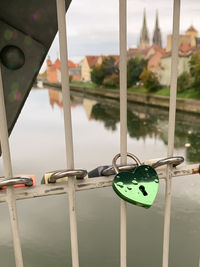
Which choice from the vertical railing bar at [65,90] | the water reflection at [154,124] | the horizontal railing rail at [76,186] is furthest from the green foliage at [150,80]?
the vertical railing bar at [65,90]

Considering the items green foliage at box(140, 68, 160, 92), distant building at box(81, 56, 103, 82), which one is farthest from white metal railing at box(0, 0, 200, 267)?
distant building at box(81, 56, 103, 82)

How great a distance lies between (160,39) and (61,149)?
2901 centimetres

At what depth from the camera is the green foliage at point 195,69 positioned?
12.1 m

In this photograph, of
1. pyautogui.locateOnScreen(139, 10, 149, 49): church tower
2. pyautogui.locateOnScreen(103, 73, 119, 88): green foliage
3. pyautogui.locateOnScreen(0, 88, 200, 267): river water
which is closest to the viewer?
pyautogui.locateOnScreen(0, 88, 200, 267): river water

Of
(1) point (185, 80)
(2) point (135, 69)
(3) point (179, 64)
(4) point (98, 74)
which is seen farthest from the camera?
(4) point (98, 74)

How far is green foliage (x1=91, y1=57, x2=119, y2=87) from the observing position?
60.8ft

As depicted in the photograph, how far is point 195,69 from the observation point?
12117mm

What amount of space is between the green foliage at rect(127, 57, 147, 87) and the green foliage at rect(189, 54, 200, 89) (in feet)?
13.8

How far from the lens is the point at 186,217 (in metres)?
4.33

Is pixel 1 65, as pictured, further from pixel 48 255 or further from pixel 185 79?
pixel 185 79

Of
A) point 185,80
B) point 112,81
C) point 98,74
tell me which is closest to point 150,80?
point 185,80

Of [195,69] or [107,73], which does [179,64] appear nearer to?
[195,69]

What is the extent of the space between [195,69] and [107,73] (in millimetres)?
8225

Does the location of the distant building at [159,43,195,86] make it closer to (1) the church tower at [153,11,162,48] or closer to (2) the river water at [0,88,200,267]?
(2) the river water at [0,88,200,267]
